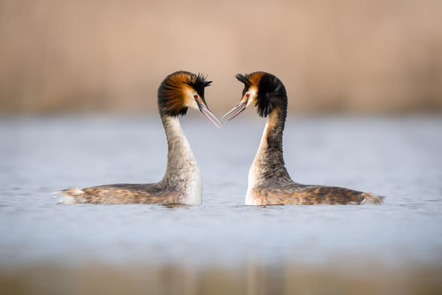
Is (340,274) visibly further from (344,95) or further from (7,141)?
(344,95)

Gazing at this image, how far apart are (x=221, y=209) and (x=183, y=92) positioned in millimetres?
1557

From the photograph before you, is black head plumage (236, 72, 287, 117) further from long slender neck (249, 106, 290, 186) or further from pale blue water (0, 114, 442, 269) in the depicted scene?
pale blue water (0, 114, 442, 269)

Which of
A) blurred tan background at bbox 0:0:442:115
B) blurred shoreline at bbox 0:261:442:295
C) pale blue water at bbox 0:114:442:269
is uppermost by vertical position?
blurred tan background at bbox 0:0:442:115

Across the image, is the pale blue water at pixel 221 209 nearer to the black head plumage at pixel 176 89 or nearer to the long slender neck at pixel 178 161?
the long slender neck at pixel 178 161

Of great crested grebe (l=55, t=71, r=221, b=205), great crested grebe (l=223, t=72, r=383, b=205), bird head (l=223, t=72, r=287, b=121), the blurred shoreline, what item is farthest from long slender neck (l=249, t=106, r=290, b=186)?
the blurred shoreline

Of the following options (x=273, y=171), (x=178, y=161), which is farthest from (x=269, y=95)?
(x=178, y=161)

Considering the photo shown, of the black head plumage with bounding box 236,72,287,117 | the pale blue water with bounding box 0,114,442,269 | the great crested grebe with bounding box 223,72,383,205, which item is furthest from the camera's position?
the black head plumage with bounding box 236,72,287,117

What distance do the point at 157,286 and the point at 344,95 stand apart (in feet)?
68.9

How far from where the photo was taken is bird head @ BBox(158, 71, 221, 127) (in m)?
12.6

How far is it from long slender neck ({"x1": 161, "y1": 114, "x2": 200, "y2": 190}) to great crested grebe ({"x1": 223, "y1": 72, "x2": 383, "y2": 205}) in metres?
0.69

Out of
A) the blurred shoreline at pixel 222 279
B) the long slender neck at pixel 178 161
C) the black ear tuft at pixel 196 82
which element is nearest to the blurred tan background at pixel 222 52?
the long slender neck at pixel 178 161

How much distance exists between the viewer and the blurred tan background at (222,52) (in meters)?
28.5

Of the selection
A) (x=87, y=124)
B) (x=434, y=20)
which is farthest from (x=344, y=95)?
(x=87, y=124)

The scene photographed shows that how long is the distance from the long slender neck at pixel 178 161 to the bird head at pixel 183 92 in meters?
0.23
